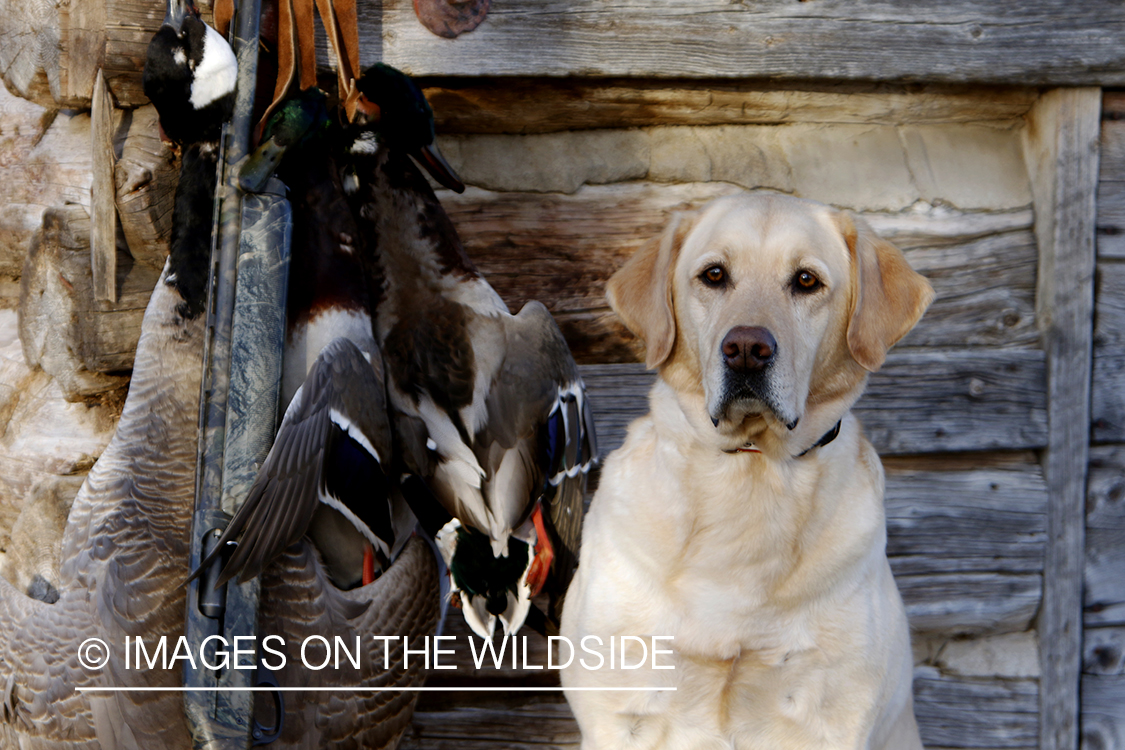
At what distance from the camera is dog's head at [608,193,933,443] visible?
1.62 m

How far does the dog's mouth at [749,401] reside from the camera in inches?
62.5

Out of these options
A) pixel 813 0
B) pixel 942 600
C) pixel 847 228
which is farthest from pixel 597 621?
pixel 813 0

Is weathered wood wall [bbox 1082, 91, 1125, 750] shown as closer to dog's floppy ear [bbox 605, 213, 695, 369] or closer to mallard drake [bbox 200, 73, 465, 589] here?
dog's floppy ear [bbox 605, 213, 695, 369]

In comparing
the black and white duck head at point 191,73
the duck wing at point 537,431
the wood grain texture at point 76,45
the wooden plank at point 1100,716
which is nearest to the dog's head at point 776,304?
the duck wing at point 537,431

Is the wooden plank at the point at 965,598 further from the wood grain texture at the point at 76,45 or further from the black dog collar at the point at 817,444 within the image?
the wood grain texture at the point at 76,45

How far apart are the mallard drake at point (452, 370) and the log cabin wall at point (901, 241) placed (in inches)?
12.8

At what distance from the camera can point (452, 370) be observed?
2.04 metres

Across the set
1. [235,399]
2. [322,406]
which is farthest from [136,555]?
[322,406]

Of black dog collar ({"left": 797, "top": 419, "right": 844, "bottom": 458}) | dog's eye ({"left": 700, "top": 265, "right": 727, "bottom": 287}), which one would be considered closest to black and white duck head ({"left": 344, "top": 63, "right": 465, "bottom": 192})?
dog's eye ({"left": 700, "top": 265, "right": 727, "bottom": 287})

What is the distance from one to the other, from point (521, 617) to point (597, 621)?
1.63ft

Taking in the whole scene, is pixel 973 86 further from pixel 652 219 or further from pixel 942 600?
pixel 942 600

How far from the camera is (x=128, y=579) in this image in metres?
1.83

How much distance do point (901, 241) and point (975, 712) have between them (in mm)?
1353

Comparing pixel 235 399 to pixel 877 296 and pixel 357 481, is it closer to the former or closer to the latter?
pixel 357 481
